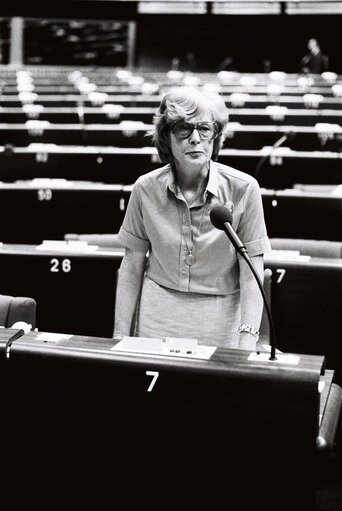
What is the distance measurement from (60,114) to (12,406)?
504 centimetres

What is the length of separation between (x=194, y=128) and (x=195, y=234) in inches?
9.2

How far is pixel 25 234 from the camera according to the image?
3.61m

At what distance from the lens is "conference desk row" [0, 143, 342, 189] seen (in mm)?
4504

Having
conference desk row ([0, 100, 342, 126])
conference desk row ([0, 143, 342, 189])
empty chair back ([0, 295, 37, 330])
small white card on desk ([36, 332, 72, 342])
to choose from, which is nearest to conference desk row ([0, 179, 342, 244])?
conference desk row ([0, 143, 342, 189])

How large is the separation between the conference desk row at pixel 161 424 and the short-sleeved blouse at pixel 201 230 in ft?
1.10

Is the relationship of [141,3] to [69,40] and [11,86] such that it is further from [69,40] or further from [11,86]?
[11,86]

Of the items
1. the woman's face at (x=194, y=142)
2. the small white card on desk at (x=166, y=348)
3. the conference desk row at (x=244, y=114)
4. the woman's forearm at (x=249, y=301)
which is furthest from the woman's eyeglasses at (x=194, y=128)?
the conference desk row at (x=244, y=114)

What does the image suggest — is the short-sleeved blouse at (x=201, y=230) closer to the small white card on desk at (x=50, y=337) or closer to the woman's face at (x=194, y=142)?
the woman's face at (x=194, y=142)

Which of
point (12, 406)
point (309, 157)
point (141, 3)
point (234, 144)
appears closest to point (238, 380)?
point (12, 406)

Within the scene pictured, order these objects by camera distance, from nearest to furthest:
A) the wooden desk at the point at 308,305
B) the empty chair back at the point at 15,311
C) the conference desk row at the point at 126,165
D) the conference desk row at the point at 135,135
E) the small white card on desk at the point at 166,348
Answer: the small white card on desk at the point at 166,348, the empty chair back at the point at 15,311, the wooden desk at the point at 308,305, the conference desk row at the point at 126,165, the conference desk row at the point at 135,135

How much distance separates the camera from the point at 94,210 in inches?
137

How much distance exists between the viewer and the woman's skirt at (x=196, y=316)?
65.8 inches

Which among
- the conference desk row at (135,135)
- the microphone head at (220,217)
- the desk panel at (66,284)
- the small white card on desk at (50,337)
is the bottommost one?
the desk panel at (66,284)

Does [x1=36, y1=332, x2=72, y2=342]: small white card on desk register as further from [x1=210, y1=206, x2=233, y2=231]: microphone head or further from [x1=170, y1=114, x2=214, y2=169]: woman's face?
[x1=170, y1=114, x2=214, y2=169]: woman's face
